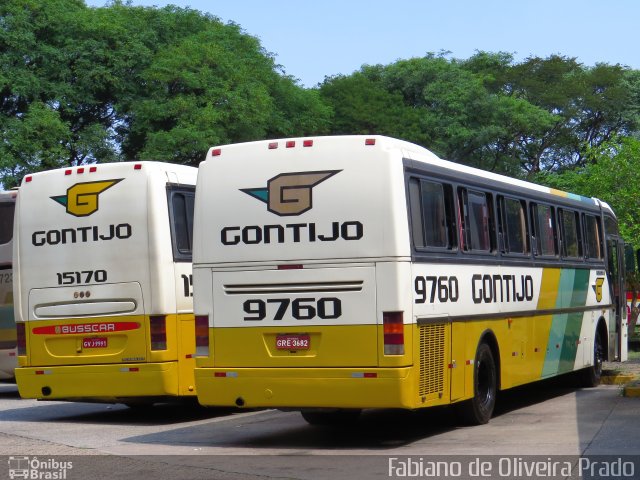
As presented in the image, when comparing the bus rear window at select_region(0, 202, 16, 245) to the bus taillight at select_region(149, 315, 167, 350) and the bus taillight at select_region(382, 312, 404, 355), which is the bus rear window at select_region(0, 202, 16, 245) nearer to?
the bus taillight at select_region(149, 315, 167, 350)

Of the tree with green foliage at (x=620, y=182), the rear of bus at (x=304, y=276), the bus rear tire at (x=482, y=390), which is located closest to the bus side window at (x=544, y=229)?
the bus rear tire at (x=482, y=390)

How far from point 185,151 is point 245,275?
1295 inches

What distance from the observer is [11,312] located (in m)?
21.3

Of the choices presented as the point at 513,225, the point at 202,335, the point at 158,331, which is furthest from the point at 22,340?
the point at 513,225

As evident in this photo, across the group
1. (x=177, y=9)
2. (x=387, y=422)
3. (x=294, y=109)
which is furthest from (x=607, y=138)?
(x=387, y=422)

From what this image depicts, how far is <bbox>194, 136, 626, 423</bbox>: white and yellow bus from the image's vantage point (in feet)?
39.9

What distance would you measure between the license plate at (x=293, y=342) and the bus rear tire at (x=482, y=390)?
2341 millimetres

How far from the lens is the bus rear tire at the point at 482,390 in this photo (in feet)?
45.7

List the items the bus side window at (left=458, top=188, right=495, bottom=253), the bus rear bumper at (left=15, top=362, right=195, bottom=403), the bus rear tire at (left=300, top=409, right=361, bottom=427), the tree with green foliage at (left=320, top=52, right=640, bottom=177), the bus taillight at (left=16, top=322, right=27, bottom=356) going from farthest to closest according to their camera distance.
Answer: the tree with green foliage at (left=320, top=52, right=640, bottom=177) → the bus taillight at (left=16, top=322, right=27, bottom=356) → the bus rear bumper at (left=15, top=362, right=195, bottom=403) → the bus rear tire at (left=300, top=409, right=361, bottom=427) → the bus side window at (left=458, top=188, right=495, bottom=253)

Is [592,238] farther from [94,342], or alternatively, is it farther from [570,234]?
[94,342]

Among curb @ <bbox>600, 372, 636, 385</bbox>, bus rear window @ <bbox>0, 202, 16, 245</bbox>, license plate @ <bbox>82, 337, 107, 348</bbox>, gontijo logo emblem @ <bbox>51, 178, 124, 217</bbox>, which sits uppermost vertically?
bus rear window @ <bbox>0, 202, 16, 245</bbox>

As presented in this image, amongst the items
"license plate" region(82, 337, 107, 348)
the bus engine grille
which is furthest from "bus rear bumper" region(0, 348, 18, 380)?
the bus engine grille

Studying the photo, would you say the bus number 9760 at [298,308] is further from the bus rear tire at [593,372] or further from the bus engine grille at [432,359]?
the bus rear tire at [593,372]

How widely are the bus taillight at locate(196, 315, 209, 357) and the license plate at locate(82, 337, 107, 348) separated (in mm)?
2879
